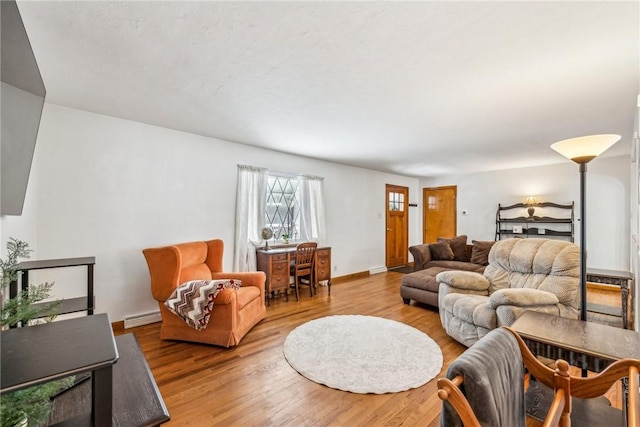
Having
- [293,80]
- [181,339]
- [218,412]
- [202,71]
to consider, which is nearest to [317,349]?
[218,412]

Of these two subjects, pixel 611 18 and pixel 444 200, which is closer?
pixel 611 18

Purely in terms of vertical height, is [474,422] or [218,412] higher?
[474,422]

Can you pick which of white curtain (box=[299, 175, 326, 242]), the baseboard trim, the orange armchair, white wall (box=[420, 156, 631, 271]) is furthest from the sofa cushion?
the baseboard trim

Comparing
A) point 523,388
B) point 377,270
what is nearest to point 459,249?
point 377,270

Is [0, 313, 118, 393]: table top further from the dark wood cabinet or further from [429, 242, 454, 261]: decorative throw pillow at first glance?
[429, 242, 454, 261]: decorative throw pillow

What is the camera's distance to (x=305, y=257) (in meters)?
4.33

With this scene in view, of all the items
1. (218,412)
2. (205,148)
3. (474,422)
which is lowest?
(218,412)

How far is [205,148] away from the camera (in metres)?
3.78

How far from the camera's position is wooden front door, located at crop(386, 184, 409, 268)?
6.74 metres

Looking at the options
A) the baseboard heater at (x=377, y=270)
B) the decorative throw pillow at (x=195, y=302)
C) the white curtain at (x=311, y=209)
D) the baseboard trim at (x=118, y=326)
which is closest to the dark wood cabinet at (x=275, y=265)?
the white curtain at (x=311, y=209)

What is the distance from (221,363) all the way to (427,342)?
194 cm

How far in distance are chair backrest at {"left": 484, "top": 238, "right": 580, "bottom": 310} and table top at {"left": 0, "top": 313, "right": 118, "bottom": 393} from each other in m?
3.20

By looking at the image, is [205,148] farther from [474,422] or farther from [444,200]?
[444,200]

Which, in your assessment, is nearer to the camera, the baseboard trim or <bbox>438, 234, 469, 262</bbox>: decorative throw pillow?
the baseboard trim
